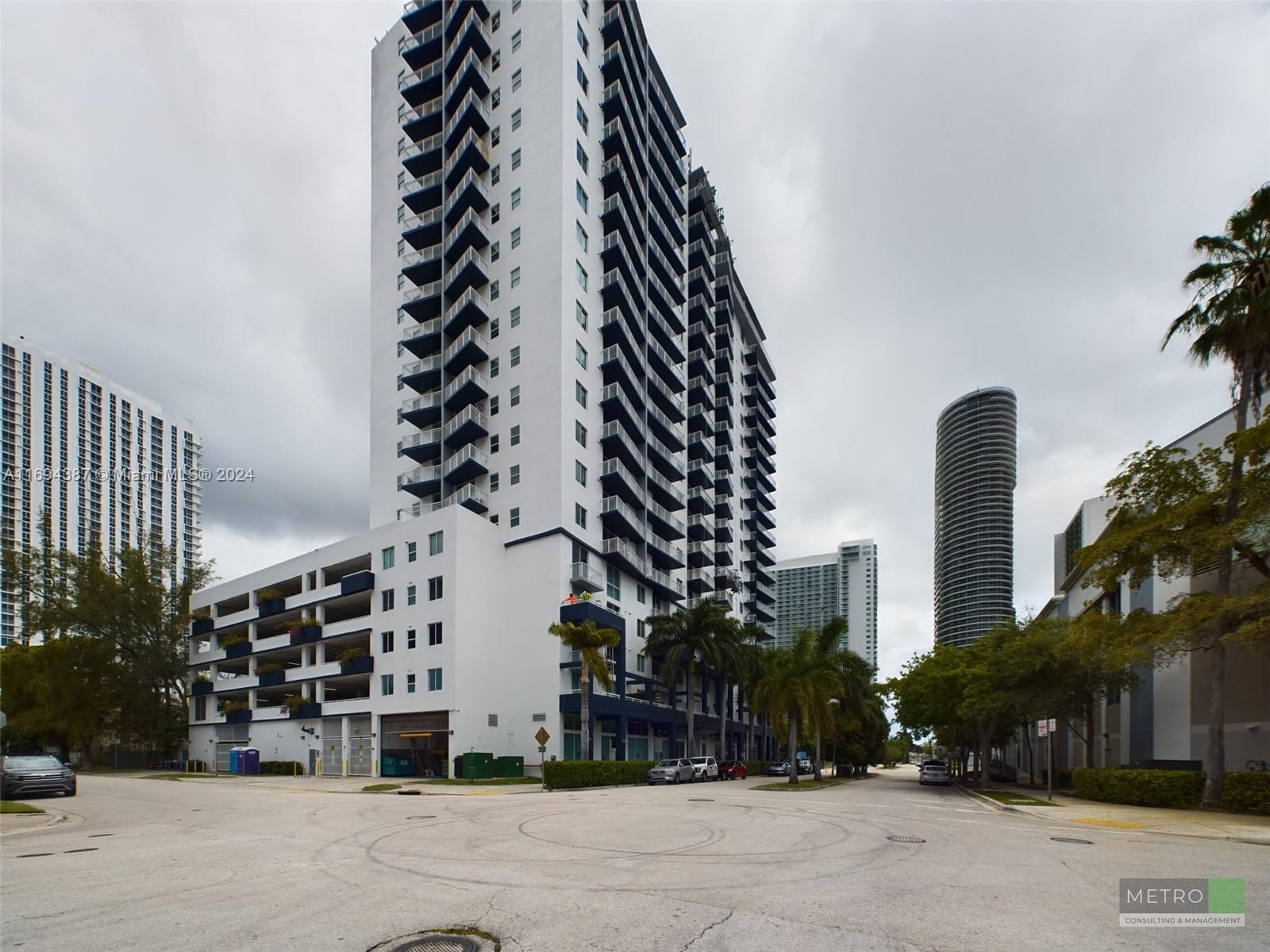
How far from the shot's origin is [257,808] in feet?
78.9

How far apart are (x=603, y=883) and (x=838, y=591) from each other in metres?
178

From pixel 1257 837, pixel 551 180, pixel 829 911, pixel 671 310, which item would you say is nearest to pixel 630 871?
pixel 829 911

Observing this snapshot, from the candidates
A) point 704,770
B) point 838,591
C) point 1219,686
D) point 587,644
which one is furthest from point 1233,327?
point 838,591

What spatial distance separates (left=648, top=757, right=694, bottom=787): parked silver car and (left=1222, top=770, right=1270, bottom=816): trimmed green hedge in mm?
28065

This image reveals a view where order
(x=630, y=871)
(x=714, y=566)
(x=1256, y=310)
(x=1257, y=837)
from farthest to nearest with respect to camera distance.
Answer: (x=714, y=566) → (x=1256, y=310) → (x=1257, y=837) → (x=630, y=871)

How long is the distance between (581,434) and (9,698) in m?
57.0

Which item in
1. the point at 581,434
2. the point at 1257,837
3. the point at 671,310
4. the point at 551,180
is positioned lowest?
the point at 1257,837

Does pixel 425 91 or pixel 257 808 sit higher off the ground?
pixel 425 91

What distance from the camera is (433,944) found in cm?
712

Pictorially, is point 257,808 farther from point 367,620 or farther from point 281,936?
point 367,620

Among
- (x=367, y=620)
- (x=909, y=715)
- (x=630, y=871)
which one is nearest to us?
(x=630, y=871)

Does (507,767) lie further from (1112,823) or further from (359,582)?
(1112,823)

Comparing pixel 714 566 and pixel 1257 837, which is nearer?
pixel 1257 837

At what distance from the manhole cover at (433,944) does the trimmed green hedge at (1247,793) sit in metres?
24.5
